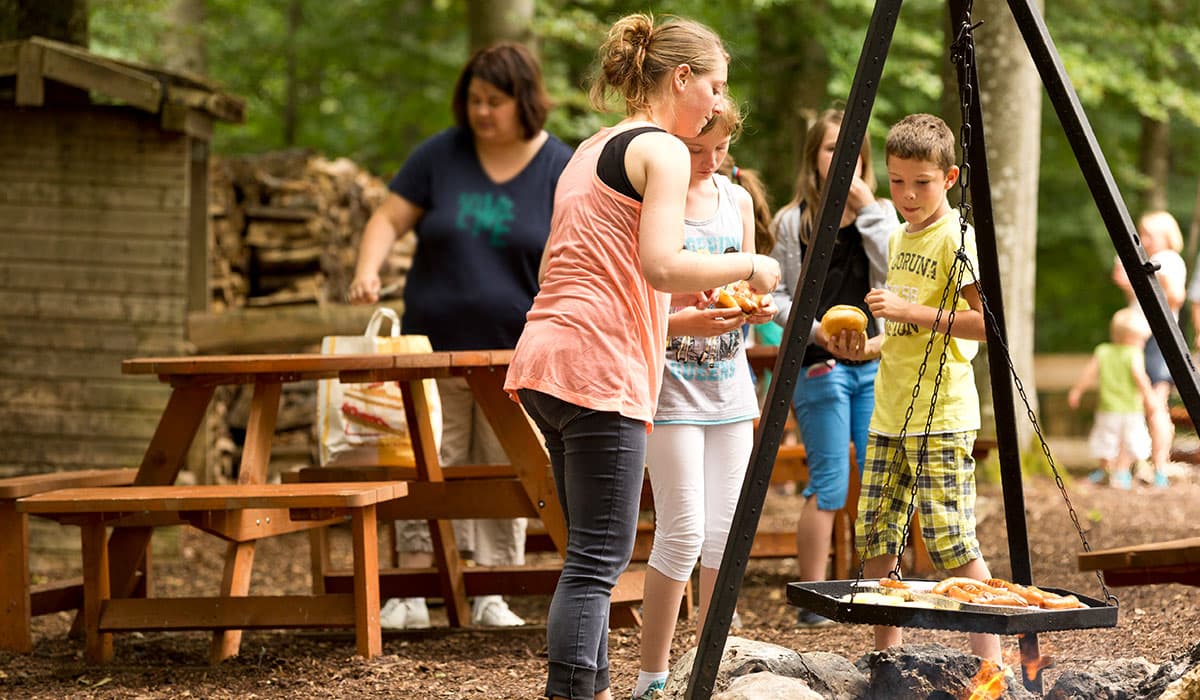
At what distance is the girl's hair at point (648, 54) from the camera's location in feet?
10.2

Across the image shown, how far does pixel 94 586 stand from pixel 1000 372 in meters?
2.91

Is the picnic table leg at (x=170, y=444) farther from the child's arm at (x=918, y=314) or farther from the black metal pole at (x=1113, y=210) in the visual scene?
the black metal pole at (x=1113, y=210)

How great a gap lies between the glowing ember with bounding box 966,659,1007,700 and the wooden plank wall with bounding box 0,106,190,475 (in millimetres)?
5198

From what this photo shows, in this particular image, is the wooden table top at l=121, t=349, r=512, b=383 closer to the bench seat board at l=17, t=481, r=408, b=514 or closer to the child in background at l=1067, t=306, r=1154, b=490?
the bench seat board at l=17, t=481, r=408, b=514

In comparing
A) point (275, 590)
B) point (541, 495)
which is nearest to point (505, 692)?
point (541, 495)

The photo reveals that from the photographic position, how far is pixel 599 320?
2980mm

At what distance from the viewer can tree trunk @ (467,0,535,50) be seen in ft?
33.3

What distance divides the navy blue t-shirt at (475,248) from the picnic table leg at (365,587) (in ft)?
3.63

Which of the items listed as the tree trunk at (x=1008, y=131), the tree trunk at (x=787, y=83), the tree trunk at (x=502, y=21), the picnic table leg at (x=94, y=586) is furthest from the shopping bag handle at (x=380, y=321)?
the tree trunk at (x=787, y=83)

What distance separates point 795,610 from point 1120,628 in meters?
1.33

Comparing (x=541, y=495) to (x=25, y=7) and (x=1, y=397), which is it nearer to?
(x=1, y=397)

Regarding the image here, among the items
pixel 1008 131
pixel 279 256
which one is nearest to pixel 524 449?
pixel 1008 131

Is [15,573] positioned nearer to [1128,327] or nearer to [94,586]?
[94,586]

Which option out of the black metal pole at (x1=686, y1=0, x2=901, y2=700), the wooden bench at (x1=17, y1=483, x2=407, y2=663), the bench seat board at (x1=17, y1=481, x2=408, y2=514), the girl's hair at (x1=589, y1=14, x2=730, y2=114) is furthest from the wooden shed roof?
the black metal pole at (x1=686, y1=0, x2=901, y2=700)
